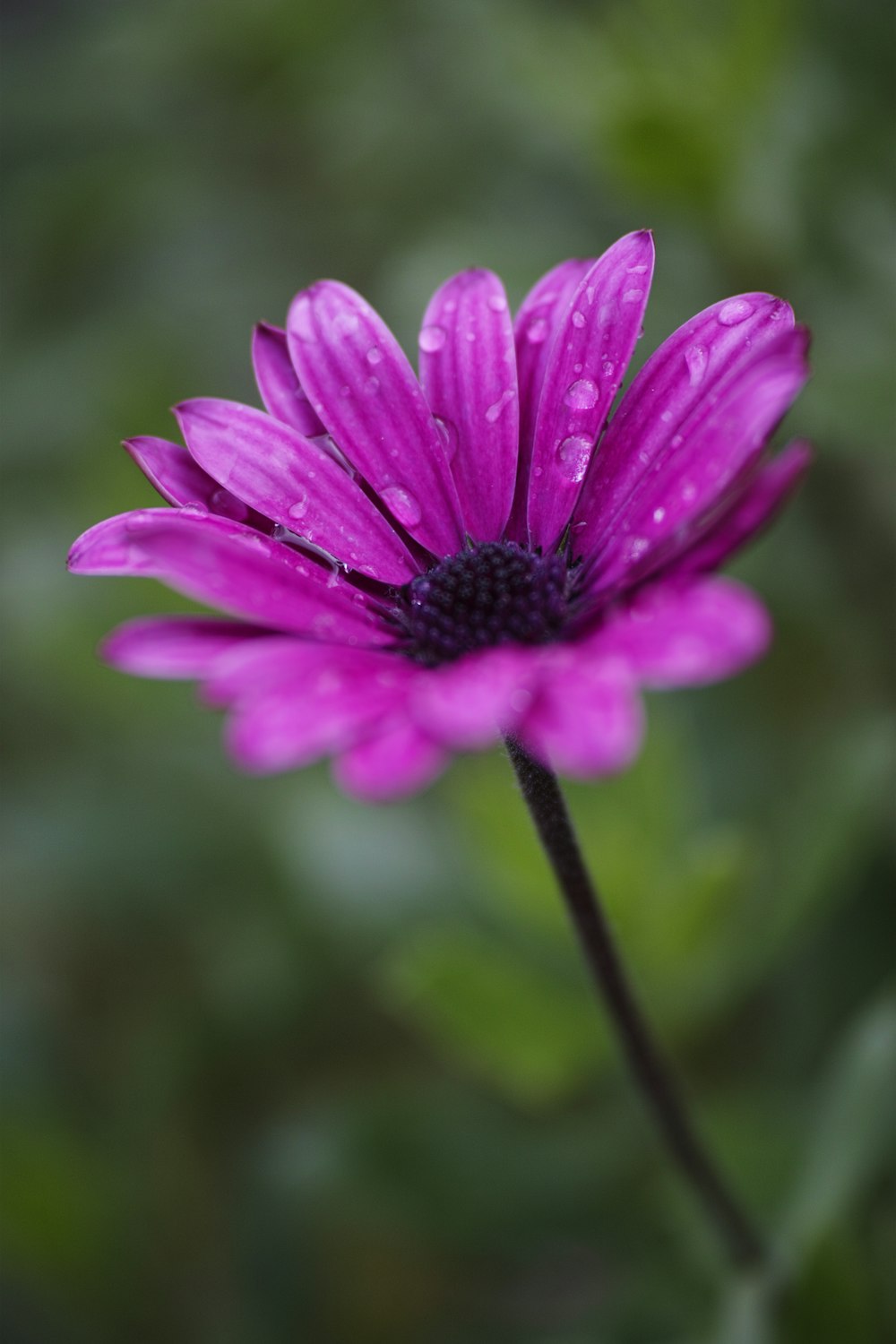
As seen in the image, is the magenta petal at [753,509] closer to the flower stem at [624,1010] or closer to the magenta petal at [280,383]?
the flower stem at [624,1010]

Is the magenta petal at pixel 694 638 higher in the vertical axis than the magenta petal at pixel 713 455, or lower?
lower

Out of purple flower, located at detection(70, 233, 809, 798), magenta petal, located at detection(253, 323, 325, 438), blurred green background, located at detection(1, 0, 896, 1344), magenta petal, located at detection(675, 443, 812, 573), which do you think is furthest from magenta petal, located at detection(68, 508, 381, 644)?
blurred green background, located at detection(1, 0, 896, 1344)

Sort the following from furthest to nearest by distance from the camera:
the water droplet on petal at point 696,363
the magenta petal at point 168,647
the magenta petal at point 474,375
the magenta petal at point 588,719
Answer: the magenta petal at point 474,375
the water droplet on petal at point 696,363
the magenta petal at point 168,647
the magenta petal at point 588,719

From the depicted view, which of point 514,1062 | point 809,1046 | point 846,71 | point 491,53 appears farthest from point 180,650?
point 846,71

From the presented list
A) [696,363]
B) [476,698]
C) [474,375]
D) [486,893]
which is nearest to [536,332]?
[474,375]

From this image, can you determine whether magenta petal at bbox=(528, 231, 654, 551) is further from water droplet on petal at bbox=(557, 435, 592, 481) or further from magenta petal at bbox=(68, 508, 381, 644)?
magenta petal at bbox=(68, 508, 381, 644)

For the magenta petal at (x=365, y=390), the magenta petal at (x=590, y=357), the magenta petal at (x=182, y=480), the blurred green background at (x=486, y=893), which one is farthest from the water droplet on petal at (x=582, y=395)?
the blurred green background at (x=486, y=893)

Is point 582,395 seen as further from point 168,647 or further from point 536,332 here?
point 168,647
